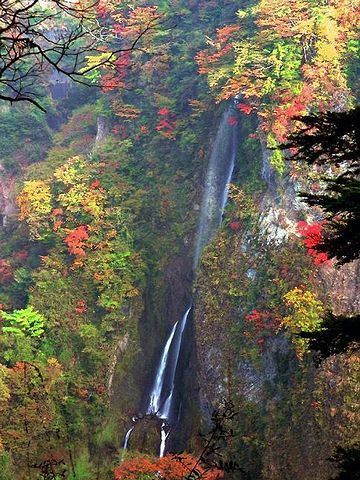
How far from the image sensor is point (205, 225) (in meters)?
16.2

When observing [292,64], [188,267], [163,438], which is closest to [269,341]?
[163,438]

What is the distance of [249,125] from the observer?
15.3 m

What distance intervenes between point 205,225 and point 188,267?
1.60m

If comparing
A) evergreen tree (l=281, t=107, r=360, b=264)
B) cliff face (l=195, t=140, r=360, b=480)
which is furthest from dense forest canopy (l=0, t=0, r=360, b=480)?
evergreen tree (l=281, t=107, r=360, b=264)

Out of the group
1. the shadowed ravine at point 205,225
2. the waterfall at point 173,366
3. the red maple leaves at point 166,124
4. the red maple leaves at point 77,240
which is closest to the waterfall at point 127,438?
the shadowed ravine at point 205,225

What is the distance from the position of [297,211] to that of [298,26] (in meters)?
5.31

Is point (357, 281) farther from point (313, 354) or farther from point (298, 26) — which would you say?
point (298, 26)

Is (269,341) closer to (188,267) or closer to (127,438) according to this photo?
(188,267)

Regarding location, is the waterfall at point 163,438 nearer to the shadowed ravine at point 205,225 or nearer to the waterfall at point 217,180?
the shadowed ravine at point 205,225

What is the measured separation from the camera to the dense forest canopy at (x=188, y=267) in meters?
10.9

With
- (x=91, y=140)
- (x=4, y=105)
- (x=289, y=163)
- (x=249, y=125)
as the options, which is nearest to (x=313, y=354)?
(x=289, y=163)

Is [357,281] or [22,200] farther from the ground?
[22,200]

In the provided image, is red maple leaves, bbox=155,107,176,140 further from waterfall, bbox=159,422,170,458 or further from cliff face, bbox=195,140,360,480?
waterfall, bbox=159,422,170,458

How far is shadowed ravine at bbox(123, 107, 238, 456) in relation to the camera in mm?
14500
